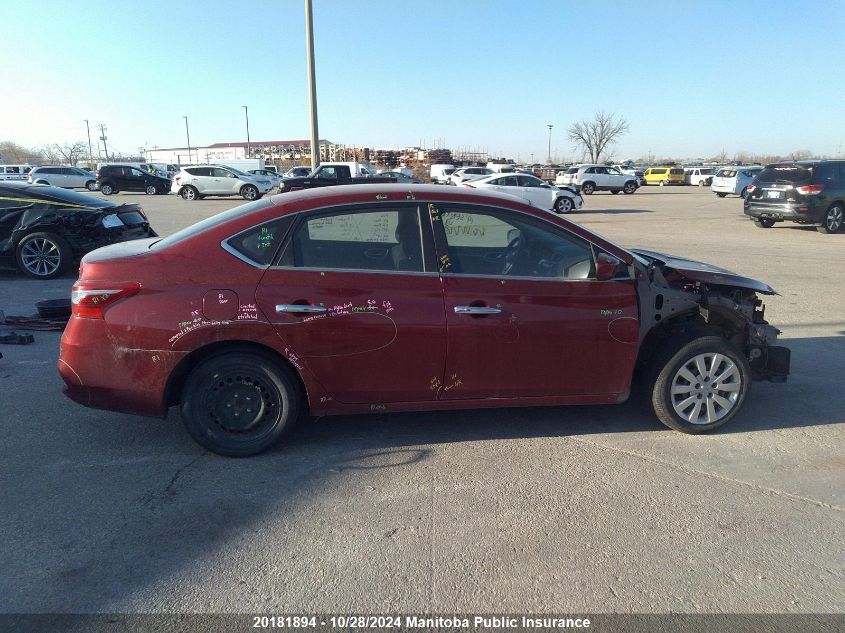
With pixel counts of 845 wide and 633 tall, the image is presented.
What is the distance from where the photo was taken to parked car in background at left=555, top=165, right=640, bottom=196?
38653 mm

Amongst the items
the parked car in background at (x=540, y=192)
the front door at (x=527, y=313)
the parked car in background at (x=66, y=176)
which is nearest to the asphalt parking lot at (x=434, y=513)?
the front door at (x=527, y=313)

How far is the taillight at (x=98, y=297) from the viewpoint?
3.75 meters

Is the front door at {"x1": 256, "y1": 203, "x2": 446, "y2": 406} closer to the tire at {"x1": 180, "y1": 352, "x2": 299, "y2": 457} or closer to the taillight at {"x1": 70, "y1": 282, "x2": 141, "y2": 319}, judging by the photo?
the tire at {"x1": 180, "y1": 352, "x2": 299, "y2": 457}

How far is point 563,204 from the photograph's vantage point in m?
23.9

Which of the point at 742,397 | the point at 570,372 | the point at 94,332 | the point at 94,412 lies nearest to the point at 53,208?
the point at 94,412

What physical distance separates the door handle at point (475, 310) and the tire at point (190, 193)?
29.2 metres

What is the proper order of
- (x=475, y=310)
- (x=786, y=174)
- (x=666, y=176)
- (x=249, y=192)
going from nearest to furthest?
(x=475, y=310) < (x=786, y=174) < (x=249, y=192) < (x=666, y=176)

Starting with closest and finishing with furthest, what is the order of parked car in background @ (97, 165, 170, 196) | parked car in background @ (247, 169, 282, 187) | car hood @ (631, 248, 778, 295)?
car hood @ (631, 248, 778, 295) < parked car in background @ (247, 169, 282, 187) < parked car in background @ (97, 165, 170, 196)

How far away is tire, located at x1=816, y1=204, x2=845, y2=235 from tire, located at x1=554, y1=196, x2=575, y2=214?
363 inches

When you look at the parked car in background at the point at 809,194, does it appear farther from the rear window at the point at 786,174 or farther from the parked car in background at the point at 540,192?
the parked car in background at the point at 540,192

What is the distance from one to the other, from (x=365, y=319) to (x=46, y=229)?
760cm

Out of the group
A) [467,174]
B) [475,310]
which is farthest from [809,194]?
[467,174]

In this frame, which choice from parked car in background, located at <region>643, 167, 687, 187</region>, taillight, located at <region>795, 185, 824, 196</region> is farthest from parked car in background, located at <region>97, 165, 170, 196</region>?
parked car in background, located at <region>643, 167, 687, 187</region>

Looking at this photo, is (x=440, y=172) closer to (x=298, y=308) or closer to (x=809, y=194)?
(x=809, y=194)
